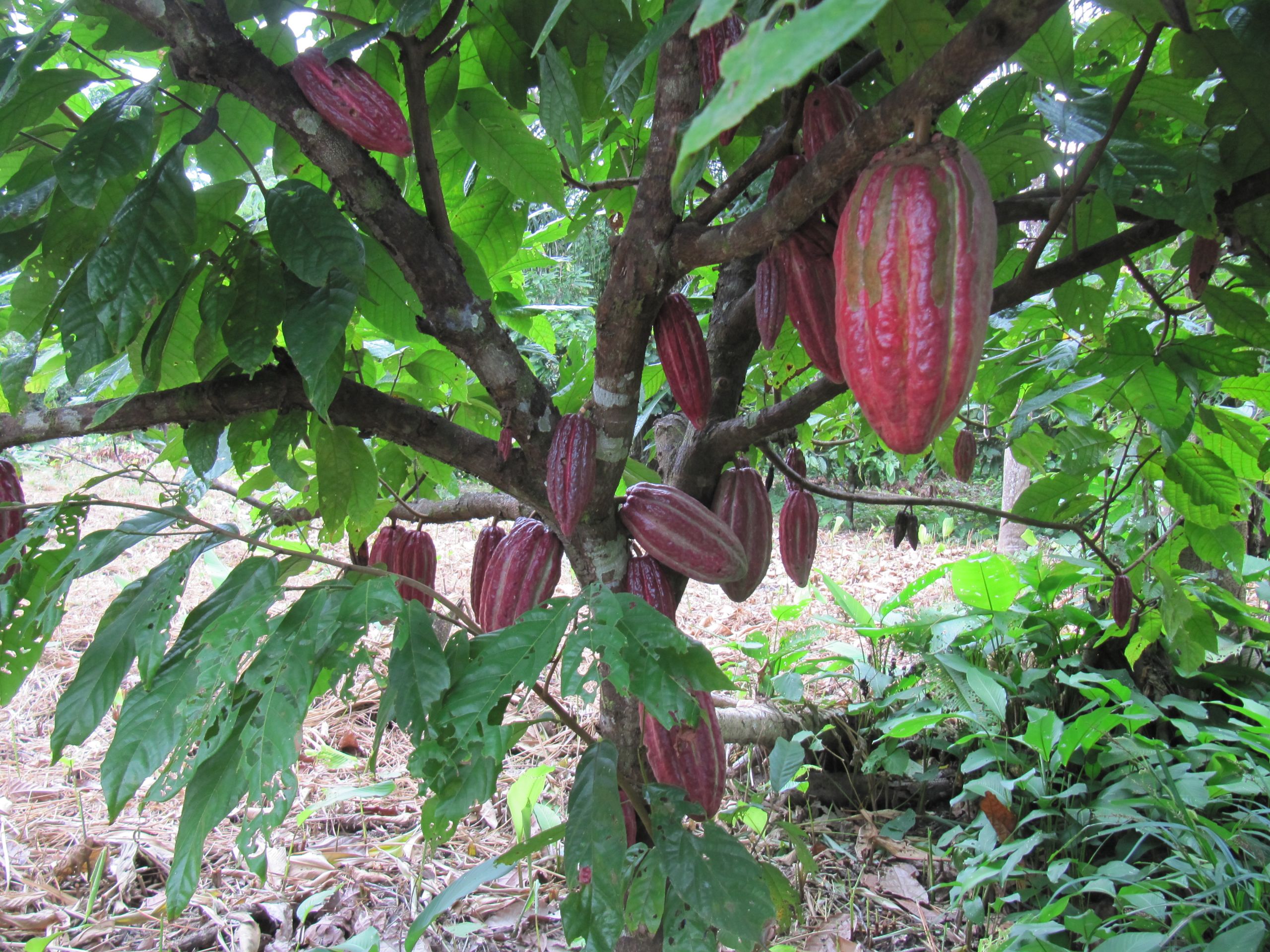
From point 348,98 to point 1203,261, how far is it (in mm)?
1114

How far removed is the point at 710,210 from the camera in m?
0.86

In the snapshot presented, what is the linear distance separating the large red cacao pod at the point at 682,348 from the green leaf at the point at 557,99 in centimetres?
22

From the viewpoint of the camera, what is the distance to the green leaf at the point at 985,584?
265 cm

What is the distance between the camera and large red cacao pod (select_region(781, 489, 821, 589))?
154 centimetres

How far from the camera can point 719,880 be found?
3.04 ft

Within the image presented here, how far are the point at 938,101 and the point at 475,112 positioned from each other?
761mm

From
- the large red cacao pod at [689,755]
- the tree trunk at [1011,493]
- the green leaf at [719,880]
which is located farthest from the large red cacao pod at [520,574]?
the tree trunk at [1011,493]

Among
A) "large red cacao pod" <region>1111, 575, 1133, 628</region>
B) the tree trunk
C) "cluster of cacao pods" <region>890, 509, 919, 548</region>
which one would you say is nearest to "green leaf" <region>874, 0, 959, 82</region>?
"large red cacao pod" <region>1111, 575, 1133, 628</region>

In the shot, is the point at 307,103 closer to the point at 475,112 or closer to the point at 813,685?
the point at 475,112

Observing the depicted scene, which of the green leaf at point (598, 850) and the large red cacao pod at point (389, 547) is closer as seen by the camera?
the green leaf at point (598, 850)

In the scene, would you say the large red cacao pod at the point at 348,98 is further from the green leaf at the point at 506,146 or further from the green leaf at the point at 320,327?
the green leaf at the point at 506,146

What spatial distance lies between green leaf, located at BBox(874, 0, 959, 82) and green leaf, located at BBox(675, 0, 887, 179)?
1.66ft

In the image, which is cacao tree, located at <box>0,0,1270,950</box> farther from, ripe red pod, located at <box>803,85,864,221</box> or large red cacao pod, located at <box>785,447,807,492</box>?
large red cacao pod, located at <box>785,447,807,492</box>

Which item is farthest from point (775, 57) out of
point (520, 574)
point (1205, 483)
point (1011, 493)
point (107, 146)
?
point (1011, 493)
